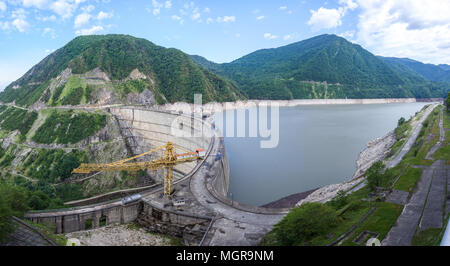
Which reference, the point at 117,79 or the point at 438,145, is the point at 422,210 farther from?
the point at 117,79

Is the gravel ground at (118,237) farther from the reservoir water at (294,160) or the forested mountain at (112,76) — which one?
the forested mountain at (112,76)

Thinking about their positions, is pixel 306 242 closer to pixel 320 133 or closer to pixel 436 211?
pixel 436 211

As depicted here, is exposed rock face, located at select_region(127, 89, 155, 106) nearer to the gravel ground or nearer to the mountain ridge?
the mountain ridge

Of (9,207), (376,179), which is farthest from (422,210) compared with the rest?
(9,207)

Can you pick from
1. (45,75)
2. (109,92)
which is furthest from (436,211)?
(45,75)

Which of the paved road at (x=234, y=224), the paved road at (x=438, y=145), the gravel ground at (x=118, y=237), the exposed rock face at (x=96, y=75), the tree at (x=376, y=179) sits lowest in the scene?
the gravel ground at (x=118, y=237)
